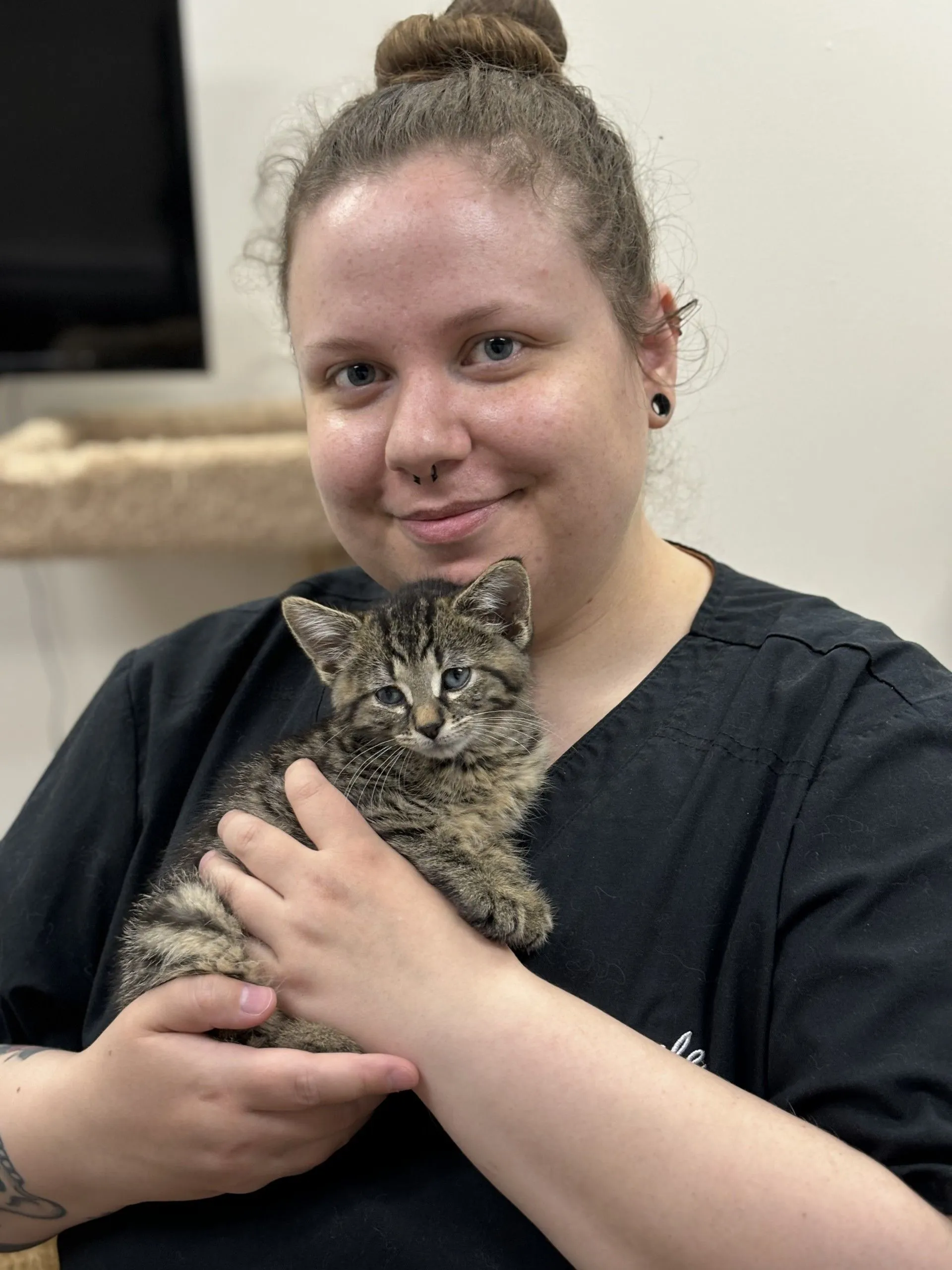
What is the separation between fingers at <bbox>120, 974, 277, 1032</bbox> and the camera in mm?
1059

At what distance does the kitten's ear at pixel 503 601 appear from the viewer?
126cm

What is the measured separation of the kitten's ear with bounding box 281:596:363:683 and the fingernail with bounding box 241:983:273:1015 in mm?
481

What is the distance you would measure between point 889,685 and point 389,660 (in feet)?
2.14

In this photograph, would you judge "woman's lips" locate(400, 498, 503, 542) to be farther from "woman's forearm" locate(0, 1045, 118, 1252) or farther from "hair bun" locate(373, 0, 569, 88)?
"woman's forearm" locate(0, 1045, 118, 1252)

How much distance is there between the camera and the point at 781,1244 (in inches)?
34.1

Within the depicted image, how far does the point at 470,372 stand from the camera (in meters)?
1.22

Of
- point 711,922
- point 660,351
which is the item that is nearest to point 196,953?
point 711,922

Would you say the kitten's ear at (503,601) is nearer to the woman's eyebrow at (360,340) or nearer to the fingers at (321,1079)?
the woman's eyebrow at (360,340)

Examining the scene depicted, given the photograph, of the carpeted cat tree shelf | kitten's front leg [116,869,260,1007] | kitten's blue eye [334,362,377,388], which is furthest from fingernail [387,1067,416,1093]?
the carpeted cat tree shelf

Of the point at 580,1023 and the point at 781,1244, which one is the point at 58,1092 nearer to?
the point at 580,1023

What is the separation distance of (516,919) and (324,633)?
0.52 m

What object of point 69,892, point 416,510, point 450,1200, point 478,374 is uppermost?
point 478,374

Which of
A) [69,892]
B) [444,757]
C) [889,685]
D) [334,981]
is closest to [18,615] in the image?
[69,892]

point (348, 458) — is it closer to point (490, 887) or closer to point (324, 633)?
point (324, 633)
